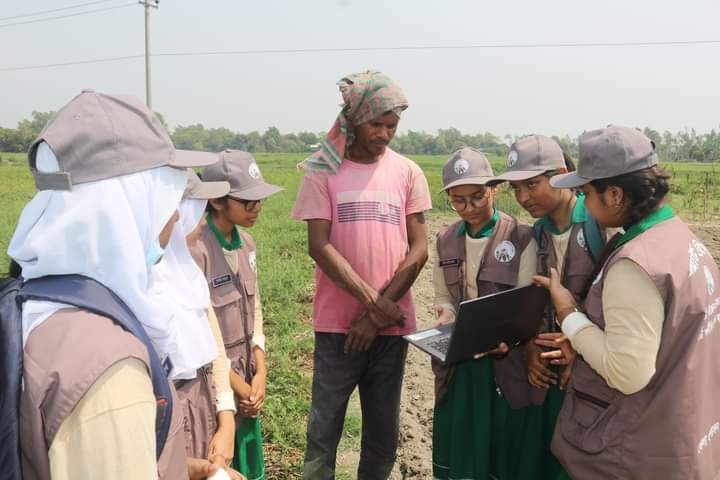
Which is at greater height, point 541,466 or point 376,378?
point 376,378

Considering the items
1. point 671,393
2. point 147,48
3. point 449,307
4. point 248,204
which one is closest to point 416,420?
point 449,307

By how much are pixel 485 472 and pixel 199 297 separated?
1.58m

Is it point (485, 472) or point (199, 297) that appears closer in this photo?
point (199, 297)

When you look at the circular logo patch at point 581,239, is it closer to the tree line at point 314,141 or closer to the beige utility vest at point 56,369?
the beige utility vest at point 56,369

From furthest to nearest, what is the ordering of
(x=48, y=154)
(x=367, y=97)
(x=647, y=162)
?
(x=367, y=97) → (x=647, y=162) → (x=48, y=154)

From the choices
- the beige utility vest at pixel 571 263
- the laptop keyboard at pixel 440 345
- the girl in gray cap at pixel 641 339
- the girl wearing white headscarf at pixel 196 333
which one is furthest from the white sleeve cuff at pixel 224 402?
the beige utility vest at pixel 571 263

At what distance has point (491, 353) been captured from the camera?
2.27 meters

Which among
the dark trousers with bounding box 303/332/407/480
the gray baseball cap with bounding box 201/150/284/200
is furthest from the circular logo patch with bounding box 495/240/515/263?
the gray baseball cap with bounding box 201/150/284/200

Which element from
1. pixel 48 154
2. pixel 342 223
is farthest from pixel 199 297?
pixel 342 223

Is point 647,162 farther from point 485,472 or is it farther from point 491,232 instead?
point 485,472

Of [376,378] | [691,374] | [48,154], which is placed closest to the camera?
[48,154]

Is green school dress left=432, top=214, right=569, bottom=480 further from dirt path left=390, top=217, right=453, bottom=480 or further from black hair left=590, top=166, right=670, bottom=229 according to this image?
black hair left=590, top=166, right=670, bottom=229

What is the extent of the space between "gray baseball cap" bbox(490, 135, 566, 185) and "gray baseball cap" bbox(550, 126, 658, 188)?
19.2 inches

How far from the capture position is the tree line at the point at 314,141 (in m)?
56.9
